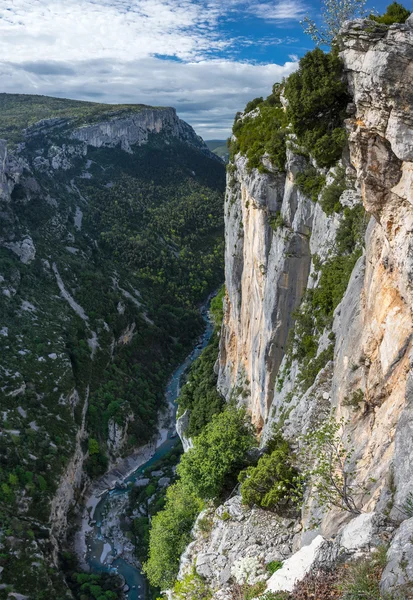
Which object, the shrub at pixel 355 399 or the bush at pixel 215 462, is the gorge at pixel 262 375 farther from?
the shrub at pixel 355 399

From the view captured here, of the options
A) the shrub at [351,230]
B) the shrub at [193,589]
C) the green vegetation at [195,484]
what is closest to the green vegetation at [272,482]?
the green vegetation at [195,484]

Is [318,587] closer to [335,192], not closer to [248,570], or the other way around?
[248,570]

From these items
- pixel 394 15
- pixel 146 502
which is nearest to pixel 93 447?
pixel 146 502

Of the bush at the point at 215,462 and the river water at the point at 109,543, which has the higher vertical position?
the bush at the point at 215,462

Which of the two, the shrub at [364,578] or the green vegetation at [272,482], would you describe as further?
the green vegetation at [272,482]

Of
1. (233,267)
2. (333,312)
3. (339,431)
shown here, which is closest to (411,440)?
(339,431)

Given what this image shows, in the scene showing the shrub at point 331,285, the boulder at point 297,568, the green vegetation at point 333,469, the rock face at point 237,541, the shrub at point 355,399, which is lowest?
the rock face at point 237,541

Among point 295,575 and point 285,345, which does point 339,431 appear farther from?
point 285,345
